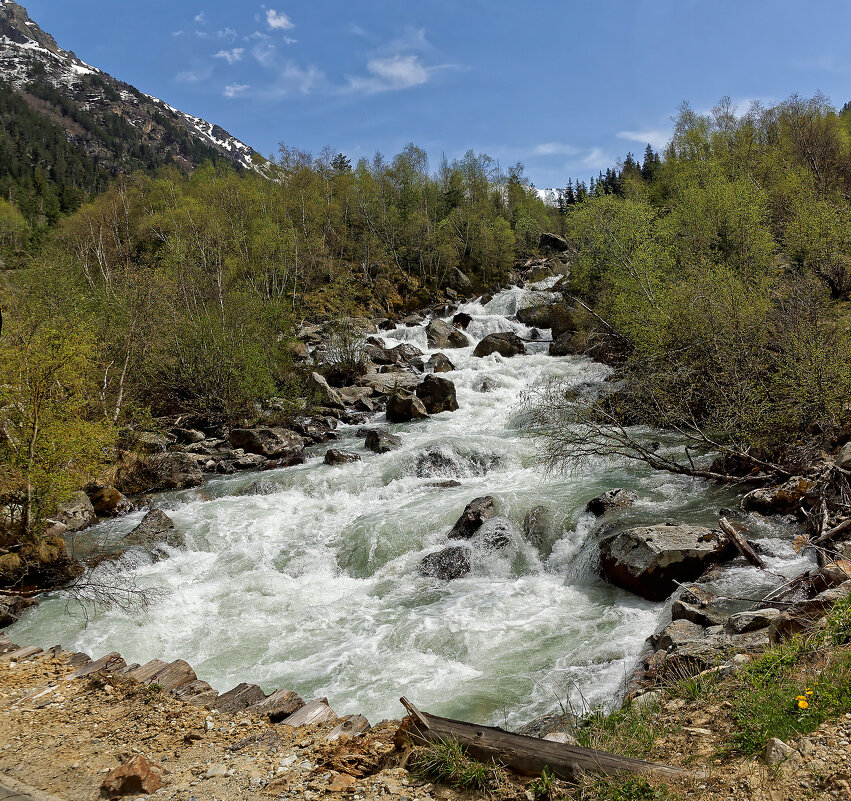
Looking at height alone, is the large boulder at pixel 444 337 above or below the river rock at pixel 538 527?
above

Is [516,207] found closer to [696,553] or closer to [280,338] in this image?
[280,338]

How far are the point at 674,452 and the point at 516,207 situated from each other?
56365mm

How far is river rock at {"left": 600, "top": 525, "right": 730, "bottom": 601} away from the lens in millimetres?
8461

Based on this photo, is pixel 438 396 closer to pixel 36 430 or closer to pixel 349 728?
pixel 36 430

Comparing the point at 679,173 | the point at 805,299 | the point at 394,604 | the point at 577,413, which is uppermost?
the point at 679,173

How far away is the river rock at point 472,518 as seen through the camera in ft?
37.7

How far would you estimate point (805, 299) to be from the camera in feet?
43.3

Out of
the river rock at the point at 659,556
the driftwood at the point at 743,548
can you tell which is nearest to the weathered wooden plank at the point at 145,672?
the river rock at the point at 659,556

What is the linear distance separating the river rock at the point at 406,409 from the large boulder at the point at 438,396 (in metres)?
0.58

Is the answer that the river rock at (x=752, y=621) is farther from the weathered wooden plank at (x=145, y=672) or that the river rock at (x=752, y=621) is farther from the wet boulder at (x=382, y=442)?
the wet boulder at (x=382, y=442)

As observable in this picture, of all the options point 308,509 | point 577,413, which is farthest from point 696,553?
point 308,509

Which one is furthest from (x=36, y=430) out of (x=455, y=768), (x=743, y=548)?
(x=743, y=548)

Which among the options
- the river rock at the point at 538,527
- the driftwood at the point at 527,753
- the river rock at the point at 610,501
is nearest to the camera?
the driftwood at the point at 527,753

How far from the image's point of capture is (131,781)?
426cm
